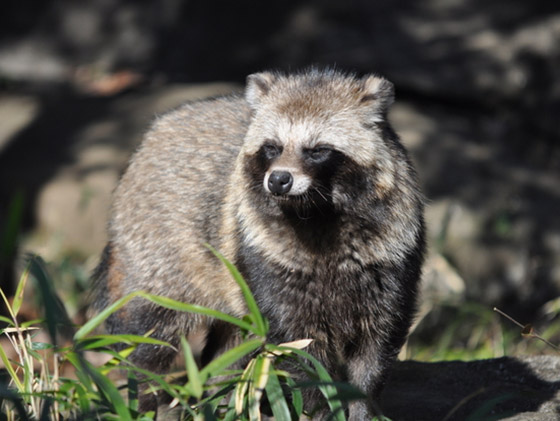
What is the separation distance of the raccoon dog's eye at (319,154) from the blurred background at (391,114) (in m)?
3.27

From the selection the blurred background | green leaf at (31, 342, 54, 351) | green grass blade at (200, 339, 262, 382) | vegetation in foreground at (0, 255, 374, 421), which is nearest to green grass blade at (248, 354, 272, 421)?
vegetation in foreground at (0, 255, 374, 421)

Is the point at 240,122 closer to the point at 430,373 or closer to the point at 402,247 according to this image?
the point at 402,247

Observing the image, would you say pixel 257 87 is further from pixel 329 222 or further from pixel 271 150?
pixel 329 222

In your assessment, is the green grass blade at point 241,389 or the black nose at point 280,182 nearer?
the green grass blade at point 241,389

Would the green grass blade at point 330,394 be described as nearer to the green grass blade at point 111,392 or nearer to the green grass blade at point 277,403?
the green grass blade at point 277,403

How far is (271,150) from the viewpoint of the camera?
4.05 meters

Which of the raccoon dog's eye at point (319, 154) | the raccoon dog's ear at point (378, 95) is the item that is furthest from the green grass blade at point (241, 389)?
the raccoon dog's ear at point (378, 95)

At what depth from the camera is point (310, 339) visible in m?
3.86

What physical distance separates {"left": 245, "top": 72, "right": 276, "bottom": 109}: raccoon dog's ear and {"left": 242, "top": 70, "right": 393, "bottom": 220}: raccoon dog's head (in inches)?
0.6

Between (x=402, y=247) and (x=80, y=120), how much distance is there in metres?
6.57

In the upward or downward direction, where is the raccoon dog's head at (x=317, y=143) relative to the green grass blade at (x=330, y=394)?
upward

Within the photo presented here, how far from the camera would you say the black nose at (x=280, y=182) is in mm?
3734

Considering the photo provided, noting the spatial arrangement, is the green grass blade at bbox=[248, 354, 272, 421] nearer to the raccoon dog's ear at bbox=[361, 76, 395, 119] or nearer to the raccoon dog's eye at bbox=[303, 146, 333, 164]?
the raccoon dog's eye at bbox=[303, 146, 333, 164]

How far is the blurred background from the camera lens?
26.8 feet
